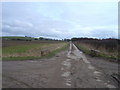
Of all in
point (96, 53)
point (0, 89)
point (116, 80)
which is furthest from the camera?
point (96, 53)

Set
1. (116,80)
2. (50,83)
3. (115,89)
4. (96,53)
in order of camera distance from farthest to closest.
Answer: (96,53) → (116,80) → (50,83) → (115,89)

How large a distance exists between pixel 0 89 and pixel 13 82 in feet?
3.19

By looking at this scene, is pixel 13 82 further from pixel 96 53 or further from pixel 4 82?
pixel 96 53

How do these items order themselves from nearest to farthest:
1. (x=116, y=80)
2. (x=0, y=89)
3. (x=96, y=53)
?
(x=0, y=89) < (x=116, y=80) < (x=96, y=53)

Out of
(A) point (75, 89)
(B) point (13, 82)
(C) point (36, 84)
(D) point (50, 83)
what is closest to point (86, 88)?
(A) point (75, 89)

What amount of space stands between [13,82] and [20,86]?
28.9 inches

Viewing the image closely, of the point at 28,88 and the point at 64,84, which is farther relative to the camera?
the point at 64,84

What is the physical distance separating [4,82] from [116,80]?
19.0 ft

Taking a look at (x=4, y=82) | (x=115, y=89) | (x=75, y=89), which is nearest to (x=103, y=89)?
(x=115, y=89)

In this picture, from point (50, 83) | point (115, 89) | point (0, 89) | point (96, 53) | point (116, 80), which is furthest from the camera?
point (96, 53)

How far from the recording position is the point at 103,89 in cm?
598

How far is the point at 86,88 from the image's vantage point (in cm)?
601

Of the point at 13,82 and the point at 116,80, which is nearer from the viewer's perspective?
the point at 13,82

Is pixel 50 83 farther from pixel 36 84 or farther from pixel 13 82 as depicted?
pixel 13 82
